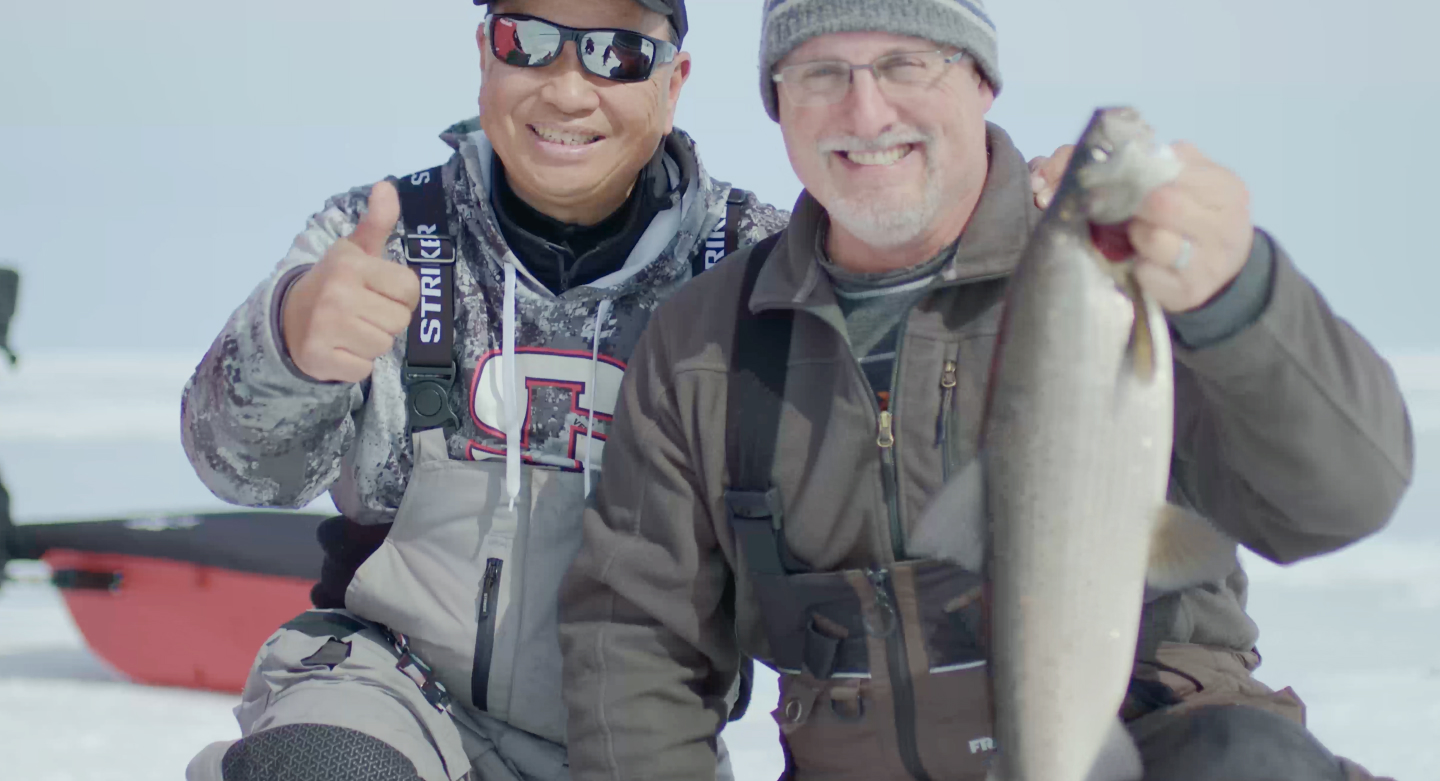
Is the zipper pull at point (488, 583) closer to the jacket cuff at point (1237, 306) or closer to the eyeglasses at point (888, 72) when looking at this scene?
the eyeglasses at point (888, 72)

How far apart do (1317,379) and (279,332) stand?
202cm

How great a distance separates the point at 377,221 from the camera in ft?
8.73

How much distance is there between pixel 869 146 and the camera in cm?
271

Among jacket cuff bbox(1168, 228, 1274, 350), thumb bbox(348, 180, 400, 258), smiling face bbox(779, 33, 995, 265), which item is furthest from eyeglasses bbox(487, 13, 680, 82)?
jacket cuff bbox(1168, 228, 1274, 350)

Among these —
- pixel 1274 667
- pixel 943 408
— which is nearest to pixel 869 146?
pixel 943 408

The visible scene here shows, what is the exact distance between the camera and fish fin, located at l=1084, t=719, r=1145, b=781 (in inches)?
78.2

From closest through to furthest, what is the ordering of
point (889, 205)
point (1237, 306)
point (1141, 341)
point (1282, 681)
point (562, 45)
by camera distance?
point (1141, 341) → point (1237, 306) → point (889, 205) → point (562, 45) → point (1282, 681)

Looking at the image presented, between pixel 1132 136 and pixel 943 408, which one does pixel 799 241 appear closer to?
pixel 943 408

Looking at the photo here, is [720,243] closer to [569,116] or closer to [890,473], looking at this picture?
[569,116]

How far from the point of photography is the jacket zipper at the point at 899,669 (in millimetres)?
2584

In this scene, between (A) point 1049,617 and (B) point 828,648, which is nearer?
(A) point 1049,617

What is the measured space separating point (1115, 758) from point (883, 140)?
1.34 m

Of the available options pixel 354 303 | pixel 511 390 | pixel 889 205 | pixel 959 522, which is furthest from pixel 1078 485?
pixel 511 390

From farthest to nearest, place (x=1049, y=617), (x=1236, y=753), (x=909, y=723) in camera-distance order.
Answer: (x=909, y=723) → (x=1236, y=753) → (x=1049, y=617)
